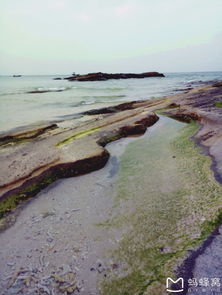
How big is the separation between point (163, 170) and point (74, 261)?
10.2ft

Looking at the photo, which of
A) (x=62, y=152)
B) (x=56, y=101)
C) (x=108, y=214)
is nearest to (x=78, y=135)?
(x=62, y=152)

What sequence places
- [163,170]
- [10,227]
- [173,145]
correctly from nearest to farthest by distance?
[10,227]
[163,170]
[173,145]

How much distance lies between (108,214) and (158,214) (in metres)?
0.85

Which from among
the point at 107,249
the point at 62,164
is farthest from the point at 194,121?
the point at 107,249

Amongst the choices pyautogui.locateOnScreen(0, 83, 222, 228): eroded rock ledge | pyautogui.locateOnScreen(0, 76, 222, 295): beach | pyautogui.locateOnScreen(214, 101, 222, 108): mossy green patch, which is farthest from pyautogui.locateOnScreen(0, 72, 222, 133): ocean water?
pyautogui.locateOnScreen(214, 101, 222, 108): mossy green patch

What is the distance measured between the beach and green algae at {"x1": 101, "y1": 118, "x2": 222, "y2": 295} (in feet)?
0.05

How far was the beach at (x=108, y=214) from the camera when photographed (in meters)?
2.66

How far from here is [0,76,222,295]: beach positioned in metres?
2.66

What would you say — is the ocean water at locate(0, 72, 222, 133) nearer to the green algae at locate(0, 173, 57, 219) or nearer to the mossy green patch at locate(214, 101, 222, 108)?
the green algae at locate(0, 173, 57, 219)

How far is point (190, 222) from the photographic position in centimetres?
342

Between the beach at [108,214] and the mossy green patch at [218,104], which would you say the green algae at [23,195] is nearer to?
the beach at [108,214]

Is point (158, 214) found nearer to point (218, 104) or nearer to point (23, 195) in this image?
point (23, 195)

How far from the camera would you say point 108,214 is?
152 inches

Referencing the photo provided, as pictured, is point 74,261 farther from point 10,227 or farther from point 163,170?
point 163,170
